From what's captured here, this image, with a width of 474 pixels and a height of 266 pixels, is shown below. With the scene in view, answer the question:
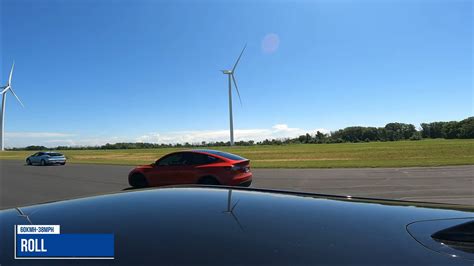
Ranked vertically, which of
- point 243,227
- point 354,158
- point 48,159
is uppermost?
point 243,227

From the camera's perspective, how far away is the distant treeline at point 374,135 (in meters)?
134

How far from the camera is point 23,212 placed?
8.05 ft

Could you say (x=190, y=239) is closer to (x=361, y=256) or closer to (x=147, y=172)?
(x=361, y=256)

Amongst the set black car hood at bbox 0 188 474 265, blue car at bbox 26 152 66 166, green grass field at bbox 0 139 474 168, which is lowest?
green grass field at bbox 0 139 474 168

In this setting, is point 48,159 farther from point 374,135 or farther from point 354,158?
point 374,135

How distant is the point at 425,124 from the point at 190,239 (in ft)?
596

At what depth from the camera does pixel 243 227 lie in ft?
6.53

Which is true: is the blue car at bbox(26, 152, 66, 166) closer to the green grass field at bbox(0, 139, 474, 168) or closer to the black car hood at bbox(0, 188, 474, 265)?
the green grass field at bbox(0, 139, 474, 168)

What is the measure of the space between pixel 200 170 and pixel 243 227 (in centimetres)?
981

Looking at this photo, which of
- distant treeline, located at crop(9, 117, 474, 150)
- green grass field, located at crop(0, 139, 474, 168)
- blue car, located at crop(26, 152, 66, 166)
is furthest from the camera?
distant treeline, located at crop(9, 117, 474, 150)

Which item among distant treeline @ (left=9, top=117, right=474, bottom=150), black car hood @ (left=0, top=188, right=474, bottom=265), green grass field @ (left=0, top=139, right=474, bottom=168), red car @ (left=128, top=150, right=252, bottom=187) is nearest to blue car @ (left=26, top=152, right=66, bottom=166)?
green grass field @ (left=0, top=139, right=474, bottom=168)

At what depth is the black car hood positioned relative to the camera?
1603 mm

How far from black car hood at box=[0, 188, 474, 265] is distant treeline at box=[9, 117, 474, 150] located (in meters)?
127

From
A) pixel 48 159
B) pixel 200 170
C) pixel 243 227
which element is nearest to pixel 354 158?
pixel 200 170
